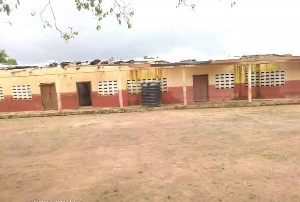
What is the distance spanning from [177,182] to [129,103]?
44.2 ft

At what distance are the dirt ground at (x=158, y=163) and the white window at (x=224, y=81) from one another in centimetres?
716

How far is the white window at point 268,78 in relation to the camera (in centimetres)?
1766

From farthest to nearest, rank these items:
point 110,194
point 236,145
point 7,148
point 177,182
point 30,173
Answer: point 7,148
point 236,145
point 30,173
point 177,182
point 110,194

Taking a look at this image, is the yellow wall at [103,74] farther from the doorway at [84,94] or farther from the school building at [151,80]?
the doorway at [84,94]

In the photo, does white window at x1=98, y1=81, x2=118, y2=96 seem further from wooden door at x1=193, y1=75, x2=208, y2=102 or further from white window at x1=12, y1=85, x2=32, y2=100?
wooden door at x1=193, y1=75, x2=208, y2=102

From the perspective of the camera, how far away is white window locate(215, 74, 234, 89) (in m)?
18.0

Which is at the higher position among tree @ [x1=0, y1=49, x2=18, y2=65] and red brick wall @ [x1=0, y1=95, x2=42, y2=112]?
tree @ [x1=0, y1=49, x2=18, y2=65]

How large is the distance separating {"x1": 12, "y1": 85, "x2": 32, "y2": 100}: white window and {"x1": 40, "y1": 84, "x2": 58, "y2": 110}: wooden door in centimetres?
91

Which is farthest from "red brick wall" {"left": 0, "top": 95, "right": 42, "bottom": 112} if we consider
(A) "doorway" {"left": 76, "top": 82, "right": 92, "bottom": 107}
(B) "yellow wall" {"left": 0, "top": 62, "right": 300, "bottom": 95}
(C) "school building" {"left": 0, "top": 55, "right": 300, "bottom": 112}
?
(A) "doorway" {"left": 76, "top": 82, "right": 92, "bottom": 107}

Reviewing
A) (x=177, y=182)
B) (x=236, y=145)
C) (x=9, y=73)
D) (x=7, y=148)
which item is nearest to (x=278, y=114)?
(x=236, y=145)

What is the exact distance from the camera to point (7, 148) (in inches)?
346

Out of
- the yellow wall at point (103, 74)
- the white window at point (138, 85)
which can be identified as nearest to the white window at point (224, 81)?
the yellow wall at point (103, 74)

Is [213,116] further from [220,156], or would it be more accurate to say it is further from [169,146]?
[220,156]

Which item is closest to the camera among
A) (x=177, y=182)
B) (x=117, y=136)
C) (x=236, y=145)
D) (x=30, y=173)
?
(x=177, y=182)
